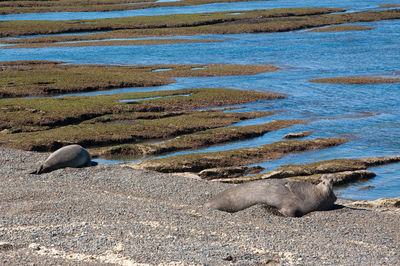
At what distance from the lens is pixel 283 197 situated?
19.2 m

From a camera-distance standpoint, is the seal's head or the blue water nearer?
the seal's head

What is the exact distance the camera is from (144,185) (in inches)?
885

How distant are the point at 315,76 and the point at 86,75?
2289cm

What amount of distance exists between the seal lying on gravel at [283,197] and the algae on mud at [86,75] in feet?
117

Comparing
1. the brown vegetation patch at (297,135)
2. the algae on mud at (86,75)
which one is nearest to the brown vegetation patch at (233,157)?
the brown vegetation patch at (297,135)

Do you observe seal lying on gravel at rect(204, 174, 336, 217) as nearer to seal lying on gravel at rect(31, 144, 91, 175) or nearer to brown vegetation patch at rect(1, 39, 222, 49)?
seal lying on gravel at rect(31, 144, 91, 175)

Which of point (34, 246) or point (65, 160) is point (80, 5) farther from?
point (34, 246)

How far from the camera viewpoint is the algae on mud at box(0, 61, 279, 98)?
177 ft

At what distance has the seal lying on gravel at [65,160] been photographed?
79.6 feet

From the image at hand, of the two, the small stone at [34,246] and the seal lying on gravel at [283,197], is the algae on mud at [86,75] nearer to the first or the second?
the seal lying on gravel at [283,197]

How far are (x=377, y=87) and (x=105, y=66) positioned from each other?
101ft

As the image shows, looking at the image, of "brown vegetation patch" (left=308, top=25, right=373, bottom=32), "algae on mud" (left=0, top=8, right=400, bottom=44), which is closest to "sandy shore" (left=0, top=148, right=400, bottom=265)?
"algae on mud" (left=0, top=8, right=400, bottom=44)

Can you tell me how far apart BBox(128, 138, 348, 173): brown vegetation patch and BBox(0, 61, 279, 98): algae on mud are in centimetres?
2550

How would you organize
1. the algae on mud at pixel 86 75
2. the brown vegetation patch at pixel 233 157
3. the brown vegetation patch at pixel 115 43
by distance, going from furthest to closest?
1. the brown vegetation patch at pixel 115 43
2. the algae on mud at pixel 86 75
3. the brown vegetation patch at pixel 233 157
